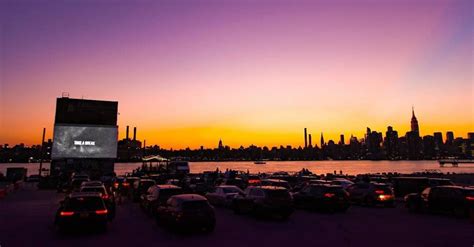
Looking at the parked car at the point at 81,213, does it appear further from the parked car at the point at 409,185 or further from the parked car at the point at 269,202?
the parked car at the point at 409,185

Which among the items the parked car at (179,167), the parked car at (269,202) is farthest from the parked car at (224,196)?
the parked car at (179,167)

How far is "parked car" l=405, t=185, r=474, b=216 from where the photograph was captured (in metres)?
16.6


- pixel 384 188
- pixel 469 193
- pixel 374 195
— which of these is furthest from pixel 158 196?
pixel 469 193

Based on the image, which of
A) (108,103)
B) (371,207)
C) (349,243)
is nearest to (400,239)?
(349,243)

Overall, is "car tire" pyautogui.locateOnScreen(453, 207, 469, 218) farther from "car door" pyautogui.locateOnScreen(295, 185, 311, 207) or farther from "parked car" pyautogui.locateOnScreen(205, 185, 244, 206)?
"parked car" pyautogui.locateOnScreen(205, 185, 244, 206)

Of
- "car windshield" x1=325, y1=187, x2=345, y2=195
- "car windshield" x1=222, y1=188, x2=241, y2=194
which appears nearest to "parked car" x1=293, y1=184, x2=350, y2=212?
"car windshield" x1=325, y1=187, x2=345, y2=195

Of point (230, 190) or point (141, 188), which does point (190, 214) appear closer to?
point (230, 190)

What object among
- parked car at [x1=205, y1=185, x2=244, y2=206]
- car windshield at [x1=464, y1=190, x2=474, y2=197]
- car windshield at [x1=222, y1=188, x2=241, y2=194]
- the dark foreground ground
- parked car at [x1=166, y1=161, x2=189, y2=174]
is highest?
parked car at [x1=166, y1=161, x2=189, y2=174]

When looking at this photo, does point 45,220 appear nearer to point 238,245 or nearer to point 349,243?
point 238,245

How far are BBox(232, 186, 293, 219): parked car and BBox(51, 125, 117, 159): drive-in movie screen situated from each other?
58.2 m

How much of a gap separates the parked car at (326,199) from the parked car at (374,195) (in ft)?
11.6

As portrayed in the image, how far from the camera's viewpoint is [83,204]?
12.4 metres

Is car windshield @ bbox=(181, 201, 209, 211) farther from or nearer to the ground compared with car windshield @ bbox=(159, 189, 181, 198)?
nearer to the ground

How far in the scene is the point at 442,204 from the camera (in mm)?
17344
